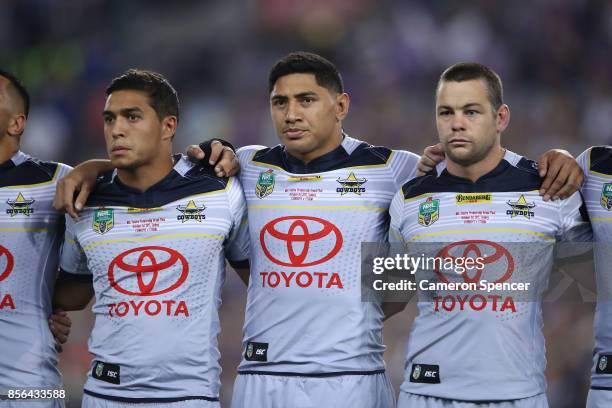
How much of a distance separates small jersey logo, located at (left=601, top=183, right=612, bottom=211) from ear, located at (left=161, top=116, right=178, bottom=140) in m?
2.32

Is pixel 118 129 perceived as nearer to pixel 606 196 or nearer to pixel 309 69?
pixel 309 69

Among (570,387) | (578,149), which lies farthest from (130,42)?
(570,387)

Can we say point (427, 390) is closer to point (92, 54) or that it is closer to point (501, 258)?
point (501, 258)

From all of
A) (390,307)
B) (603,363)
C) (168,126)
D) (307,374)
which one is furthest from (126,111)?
(603,363)

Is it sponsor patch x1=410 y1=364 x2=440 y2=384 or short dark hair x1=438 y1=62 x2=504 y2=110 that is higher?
short dark hair x1=438 y1=62 x2=504 y2=110

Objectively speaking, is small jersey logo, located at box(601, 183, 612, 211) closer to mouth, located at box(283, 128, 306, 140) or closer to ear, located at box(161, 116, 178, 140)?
mouth, located at box(283, 128, 306, 140)

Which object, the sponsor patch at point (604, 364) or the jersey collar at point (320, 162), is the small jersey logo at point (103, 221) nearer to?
the jersey collar at point (320, 162)

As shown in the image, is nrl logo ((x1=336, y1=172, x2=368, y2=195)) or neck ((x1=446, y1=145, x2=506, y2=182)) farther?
nrl logo ((x1=336, y1=172, x2=368, y2=195))

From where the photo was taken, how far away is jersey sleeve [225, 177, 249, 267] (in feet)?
18.7

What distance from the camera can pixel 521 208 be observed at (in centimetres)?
534

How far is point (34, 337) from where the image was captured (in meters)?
5.77

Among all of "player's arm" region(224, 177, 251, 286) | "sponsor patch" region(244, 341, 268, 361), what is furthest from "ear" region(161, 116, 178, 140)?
"sponsor patch" region(244, 341, 268, 361)

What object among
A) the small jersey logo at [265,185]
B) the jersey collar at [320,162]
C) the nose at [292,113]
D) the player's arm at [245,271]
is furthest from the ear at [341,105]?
the player's arm at [245,271]

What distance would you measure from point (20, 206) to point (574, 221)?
3002 millimetres
